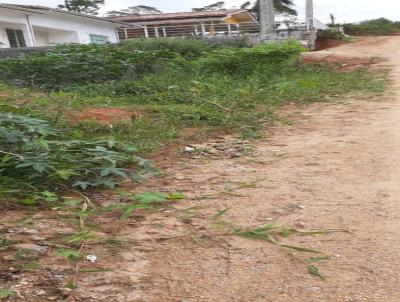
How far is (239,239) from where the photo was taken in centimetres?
192

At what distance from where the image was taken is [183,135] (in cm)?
398

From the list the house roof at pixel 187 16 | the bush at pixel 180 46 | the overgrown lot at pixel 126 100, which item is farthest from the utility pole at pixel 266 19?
the house roof at pixel 187 16

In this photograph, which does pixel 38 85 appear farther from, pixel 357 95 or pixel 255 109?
pixel 357 95

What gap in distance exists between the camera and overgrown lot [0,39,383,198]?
2.50m

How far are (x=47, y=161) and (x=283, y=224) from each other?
1336 millimetres

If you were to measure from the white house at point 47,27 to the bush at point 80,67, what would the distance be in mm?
7044

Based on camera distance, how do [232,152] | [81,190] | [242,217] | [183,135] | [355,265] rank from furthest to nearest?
[183,135], [232,152], [81,190], [242,217], [355,265]

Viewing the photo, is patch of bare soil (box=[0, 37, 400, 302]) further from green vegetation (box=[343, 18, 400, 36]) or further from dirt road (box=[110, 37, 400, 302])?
green vegetation (box=[343, 18, 400, 36])

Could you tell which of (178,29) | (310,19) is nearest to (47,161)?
(310,19)

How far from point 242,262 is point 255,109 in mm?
3580

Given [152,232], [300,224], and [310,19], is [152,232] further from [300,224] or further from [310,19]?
[310,19]

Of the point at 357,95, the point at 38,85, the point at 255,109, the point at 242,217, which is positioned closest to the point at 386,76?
the point at 357,95

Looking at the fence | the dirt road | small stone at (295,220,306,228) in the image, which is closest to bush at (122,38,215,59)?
the dirt road

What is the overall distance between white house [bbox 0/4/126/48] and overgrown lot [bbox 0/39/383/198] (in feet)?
23.5
